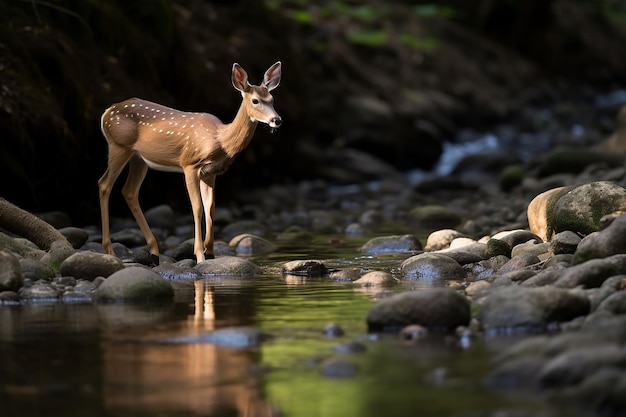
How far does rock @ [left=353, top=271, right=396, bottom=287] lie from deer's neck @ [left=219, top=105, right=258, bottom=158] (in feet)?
7.26

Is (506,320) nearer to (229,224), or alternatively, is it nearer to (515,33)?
(229,224)

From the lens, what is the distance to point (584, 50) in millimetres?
45188

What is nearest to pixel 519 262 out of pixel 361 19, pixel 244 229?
pixel 244 229

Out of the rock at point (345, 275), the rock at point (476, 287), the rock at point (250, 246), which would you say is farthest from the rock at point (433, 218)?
the rock at point (476, 287)

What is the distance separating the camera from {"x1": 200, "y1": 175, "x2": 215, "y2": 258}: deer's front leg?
11.6m

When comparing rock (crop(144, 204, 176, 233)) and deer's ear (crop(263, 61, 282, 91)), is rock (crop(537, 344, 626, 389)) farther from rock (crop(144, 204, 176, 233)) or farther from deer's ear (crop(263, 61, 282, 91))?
rock (crop(144, 204, 176, 233))

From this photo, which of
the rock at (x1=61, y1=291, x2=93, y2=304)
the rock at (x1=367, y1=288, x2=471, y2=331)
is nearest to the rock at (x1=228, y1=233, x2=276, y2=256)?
the rock at (x1=61, y1=291, x2=93, y2=304)

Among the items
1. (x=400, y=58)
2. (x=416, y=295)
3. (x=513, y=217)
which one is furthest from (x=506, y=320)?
(x=400, y=58)

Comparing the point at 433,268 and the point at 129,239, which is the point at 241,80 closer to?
the point at 433,268

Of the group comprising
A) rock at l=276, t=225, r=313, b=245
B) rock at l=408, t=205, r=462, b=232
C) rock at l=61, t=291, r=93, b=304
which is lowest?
rock at l=61, t=291, r=93, b=304

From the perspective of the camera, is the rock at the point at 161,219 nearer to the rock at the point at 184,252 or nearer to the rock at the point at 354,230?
the rock at the point at 354,230

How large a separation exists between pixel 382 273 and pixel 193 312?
2235 mm

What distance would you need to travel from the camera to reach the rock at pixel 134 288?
879 cm

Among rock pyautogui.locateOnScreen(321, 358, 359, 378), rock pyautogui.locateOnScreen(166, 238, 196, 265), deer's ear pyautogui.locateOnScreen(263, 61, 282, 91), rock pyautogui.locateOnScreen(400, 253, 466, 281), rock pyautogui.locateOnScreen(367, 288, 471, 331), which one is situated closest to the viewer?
rock pyautogui.locateOnScreen(321, 358, 359, 378)
